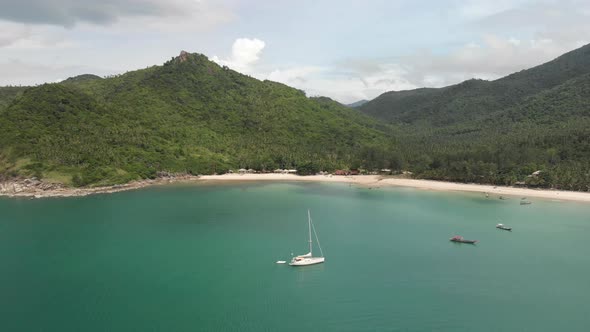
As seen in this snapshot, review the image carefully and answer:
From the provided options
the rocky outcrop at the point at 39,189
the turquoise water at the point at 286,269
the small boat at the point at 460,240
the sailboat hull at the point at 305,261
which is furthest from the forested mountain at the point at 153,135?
the small boat at the point at 460,240

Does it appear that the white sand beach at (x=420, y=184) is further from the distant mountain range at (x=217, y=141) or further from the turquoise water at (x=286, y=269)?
the turquoise water at (x=286, y=269)

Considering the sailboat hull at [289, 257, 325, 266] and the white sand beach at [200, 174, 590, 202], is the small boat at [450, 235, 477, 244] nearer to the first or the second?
the sailboat hull at [289, 257, 325, 266]

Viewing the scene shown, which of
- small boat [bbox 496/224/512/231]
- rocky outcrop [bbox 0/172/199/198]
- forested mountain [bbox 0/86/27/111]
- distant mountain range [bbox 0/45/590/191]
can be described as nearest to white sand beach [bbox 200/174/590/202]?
distant mountain range [bbox 0/45/590/191]

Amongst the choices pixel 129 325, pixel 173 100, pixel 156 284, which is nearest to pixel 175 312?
pixel 129 325

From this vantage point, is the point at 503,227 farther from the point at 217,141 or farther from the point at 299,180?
the point at 217,141

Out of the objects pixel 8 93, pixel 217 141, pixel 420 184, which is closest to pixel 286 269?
pixel 420 184
